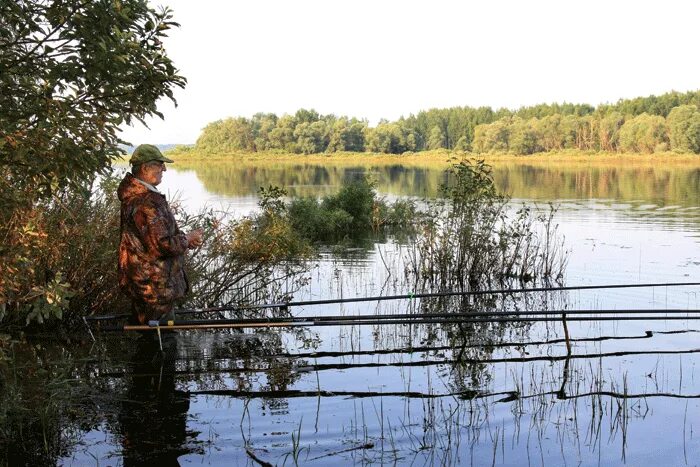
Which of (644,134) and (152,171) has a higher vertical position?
(644,134)

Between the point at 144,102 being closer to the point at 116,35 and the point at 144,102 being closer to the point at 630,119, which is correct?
the point at 116,35

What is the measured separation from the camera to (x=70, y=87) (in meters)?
5.48

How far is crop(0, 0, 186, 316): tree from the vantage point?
5254mm

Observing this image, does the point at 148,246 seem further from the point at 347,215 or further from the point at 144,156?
the point at 347,215

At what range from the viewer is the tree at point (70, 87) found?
5.25m

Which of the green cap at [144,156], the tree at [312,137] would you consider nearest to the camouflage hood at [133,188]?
the green cap at [144,156]

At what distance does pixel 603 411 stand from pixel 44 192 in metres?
4.99

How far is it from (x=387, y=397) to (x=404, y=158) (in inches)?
4696

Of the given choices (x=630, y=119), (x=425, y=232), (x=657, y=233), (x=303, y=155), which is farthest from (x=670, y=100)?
(x=425, y=232)

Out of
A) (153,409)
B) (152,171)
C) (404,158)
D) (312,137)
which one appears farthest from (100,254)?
(312,137)

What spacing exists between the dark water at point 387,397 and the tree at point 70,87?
1.75m

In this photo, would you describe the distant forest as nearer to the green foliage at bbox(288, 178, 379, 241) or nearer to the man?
the green foliage at bbox(288, 178, 379, 241)

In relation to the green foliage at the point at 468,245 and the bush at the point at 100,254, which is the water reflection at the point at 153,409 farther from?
Answer: the green foliage at the point at 468,245

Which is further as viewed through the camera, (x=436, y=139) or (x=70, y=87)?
(x=436, y=139)
